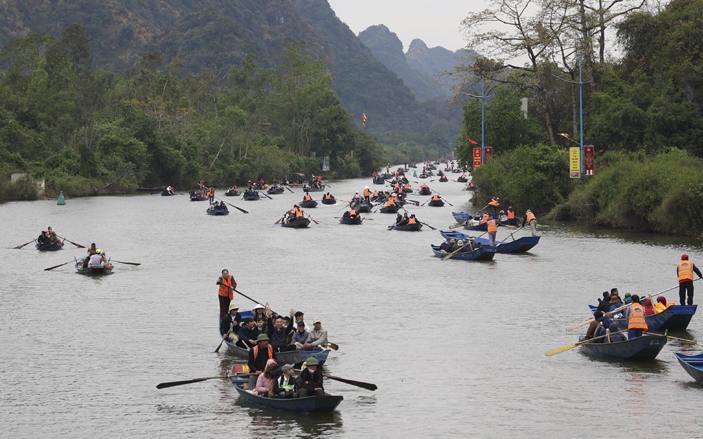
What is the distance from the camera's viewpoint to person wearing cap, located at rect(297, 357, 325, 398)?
20.6 m

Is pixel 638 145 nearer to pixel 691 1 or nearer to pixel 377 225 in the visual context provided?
pixel 691 1

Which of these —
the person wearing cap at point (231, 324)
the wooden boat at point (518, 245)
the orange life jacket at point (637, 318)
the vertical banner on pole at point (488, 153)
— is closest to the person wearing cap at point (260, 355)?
the person wearing cap at point (231, 324)

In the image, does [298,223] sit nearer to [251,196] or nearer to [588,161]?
[588,161]

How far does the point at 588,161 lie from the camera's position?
61688mm

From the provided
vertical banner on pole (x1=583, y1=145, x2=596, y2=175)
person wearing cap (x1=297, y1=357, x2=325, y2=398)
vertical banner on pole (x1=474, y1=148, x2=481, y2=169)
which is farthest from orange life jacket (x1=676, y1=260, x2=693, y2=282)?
vertical banner on pole (x1=474, y1=148, x2=481, y2=169)

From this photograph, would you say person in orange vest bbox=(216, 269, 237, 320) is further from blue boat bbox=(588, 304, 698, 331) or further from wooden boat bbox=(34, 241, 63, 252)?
wooden boat bbox=(34, 241, 63, 252)

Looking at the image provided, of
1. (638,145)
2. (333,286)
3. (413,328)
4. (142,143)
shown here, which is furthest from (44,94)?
(413,328)

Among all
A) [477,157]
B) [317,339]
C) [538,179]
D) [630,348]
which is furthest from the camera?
[477,157]

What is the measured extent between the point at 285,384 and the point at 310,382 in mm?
702

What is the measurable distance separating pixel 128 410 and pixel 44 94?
326 feet

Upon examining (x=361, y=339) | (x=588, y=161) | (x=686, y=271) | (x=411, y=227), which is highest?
(x=588, y=161)

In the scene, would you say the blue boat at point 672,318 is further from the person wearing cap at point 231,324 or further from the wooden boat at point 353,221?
the wooden boat at point 353,221

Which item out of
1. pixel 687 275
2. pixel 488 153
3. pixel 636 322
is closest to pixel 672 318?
pixel 687 275

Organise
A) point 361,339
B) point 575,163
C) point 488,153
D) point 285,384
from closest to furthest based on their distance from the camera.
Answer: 1. point 285,384
2. point 361,339
3. point 575,163
4. point 488,153
